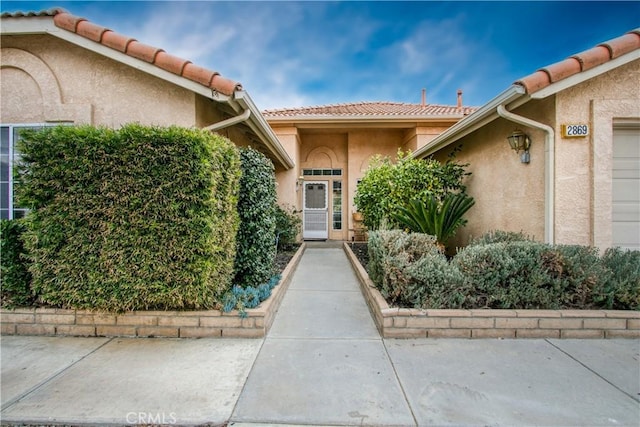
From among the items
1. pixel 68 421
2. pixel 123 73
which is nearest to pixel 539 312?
pixel 68 421

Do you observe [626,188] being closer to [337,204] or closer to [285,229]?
[285,229]

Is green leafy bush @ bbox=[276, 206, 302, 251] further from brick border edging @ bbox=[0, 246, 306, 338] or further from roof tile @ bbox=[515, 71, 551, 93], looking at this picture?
roof tile @ bbox=[515, 71, 551, 93]

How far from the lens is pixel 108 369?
9.45 ft

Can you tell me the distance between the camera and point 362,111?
11.9 metres

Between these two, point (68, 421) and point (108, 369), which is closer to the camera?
point (68, 421)

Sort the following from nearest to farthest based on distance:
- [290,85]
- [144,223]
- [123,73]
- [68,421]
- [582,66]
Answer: [68,421] → [144,223] → [582,66] → [123,73] → [290,85]

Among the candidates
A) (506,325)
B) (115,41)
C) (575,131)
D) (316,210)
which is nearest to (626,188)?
(575,131)

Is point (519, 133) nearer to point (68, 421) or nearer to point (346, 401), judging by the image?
point (346, 401)

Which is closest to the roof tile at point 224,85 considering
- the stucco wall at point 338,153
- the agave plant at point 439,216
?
the agave plant at point 439,216

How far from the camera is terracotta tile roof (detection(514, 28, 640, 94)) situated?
4.52 metres

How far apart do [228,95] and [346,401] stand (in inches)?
178

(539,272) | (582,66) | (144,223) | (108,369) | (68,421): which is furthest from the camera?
(582,66)

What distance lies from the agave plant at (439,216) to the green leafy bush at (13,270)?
6.67 meters

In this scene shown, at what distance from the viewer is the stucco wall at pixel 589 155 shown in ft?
15.8
